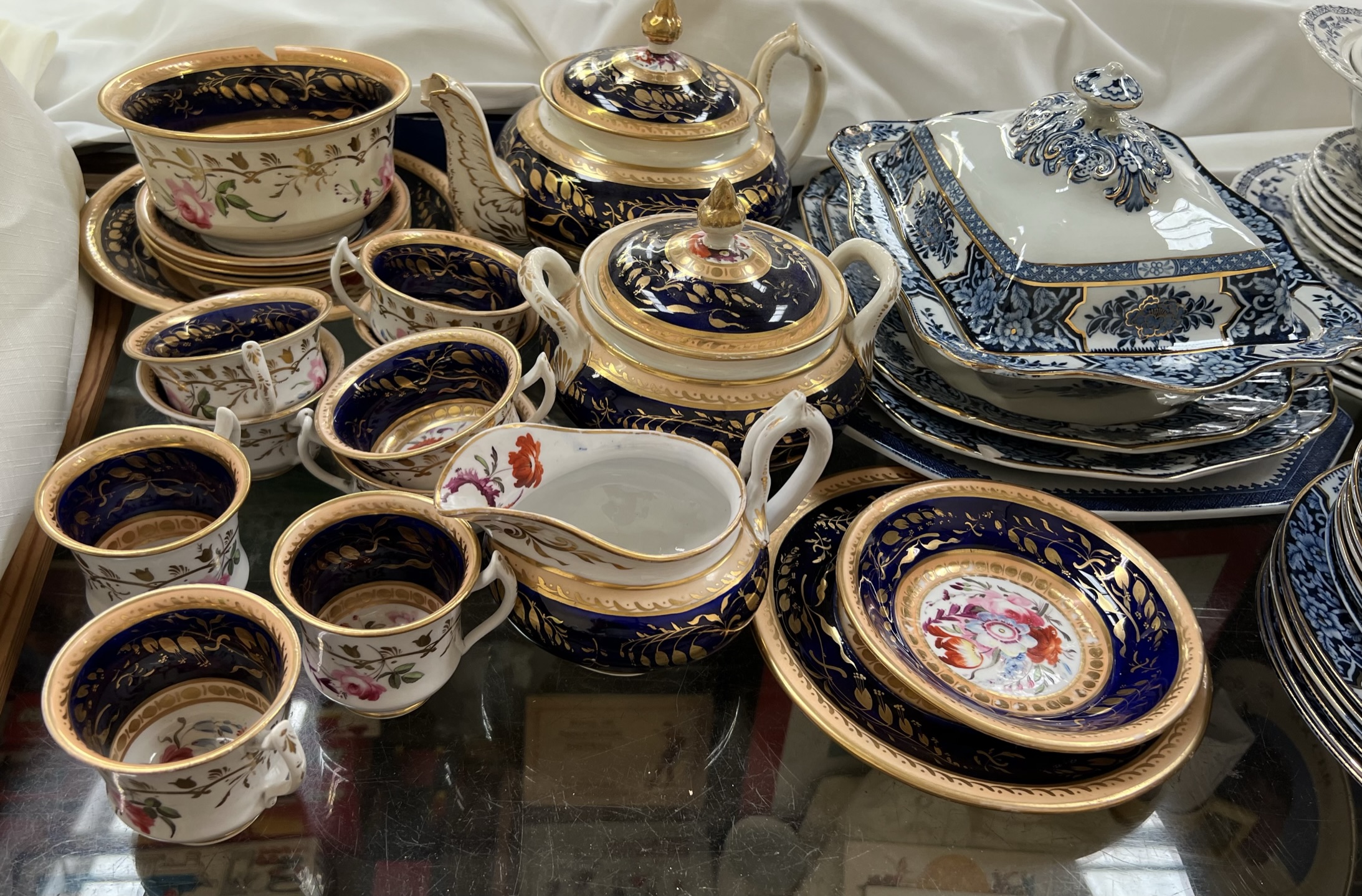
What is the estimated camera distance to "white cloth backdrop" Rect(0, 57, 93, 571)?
24.2 inches

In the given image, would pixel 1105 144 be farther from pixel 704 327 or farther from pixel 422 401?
pixel 422 401

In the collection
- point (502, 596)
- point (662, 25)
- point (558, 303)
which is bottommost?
point (502, 596)

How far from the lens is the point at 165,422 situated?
71 cm

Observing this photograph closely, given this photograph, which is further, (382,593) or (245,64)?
(245,64)

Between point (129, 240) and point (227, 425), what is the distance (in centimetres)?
33

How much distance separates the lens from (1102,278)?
2.24 ft

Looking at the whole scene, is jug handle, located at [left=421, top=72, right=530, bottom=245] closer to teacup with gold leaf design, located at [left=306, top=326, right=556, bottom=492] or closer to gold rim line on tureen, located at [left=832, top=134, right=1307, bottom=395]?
teacup with gold leaf design, located at [left=306, top=326, right=556, bottom=492]

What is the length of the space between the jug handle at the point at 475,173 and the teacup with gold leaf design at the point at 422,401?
147 millimetres

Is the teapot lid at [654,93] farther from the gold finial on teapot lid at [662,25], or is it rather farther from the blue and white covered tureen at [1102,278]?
the blue and white covered tureen at [1102,278]

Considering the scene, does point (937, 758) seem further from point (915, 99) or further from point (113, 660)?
point (915, 99)

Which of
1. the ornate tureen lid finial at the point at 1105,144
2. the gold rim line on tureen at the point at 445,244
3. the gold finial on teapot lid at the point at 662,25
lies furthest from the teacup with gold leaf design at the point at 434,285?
the ornate tureen lid finial at the point at 1105,144

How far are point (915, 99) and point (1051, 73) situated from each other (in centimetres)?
16

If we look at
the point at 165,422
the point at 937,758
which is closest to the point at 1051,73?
the point at 937,758

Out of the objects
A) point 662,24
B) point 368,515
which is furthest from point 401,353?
point 662,24
